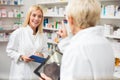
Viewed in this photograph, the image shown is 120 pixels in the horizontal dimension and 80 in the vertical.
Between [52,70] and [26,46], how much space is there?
1.06 metres

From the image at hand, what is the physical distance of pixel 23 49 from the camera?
2.48 m

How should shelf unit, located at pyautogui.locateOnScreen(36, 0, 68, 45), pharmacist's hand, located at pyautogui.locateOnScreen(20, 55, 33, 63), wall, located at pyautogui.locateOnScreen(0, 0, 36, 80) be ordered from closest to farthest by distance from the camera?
pharmacist's hand, located at pyautogui.locateOnScreen(20, 55, 33, 63)
shelf unit, located at pyautogui.locateOnScreen(36, 0, 68, 45)
wall, located at pyautogui.locateOnScreen(0, 0, 36, 80)

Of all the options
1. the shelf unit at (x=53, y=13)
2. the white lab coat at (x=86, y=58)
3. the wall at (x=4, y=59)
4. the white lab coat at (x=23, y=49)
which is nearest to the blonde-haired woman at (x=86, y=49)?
the white lab coat at (x=86, y=58)

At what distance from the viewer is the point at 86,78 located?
3.53ft

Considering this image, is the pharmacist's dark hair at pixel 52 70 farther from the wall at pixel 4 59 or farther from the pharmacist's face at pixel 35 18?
the wall at pixel 4 59

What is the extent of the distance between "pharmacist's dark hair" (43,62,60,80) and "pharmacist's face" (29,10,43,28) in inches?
40.8

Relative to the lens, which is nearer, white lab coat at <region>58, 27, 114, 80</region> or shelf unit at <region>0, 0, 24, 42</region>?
white lab coat at <region>58, 27, 114, 80</region>

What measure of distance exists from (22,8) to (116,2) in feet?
8.18

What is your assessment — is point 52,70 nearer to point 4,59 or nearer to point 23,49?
point 23,49

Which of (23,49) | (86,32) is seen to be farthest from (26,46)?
(86,32)

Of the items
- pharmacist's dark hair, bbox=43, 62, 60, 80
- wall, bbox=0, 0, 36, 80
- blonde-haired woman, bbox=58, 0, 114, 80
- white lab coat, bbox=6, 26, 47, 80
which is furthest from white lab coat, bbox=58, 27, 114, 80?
wall, bbox=0, 0, 36, 80

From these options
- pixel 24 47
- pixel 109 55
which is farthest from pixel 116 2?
pixel 109 55

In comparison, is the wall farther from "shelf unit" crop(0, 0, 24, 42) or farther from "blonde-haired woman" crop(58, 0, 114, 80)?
"blonde-haired woman" crop(58, 0, 114, 80)

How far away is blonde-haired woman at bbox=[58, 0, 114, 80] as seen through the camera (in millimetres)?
1073
